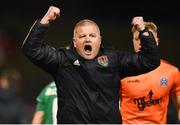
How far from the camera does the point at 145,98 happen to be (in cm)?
892

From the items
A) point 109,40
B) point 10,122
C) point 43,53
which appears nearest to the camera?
point 43,53

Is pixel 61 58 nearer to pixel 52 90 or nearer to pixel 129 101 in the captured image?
pixel 129 101

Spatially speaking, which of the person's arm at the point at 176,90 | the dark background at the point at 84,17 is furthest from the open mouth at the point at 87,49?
the dark background at the point at 84,17

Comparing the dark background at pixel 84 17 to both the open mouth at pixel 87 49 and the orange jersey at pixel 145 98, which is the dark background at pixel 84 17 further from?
the open mouth at pixel 87 49

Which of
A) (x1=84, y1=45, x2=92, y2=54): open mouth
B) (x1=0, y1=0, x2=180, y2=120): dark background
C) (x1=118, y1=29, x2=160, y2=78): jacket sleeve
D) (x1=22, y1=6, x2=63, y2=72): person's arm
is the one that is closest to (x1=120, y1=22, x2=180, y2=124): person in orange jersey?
(x1=118, y1=29, x2=160, y2=78): jacket sleeve

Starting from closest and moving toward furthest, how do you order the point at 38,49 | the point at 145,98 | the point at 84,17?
the point at 38,49 → the point at 145,98 → the point at 84,17

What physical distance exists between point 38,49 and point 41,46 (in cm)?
5

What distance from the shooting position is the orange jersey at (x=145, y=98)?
8930 mm

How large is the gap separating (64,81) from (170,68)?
1.98m

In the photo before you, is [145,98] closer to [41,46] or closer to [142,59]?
[142,59]

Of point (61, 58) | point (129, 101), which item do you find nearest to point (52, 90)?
point (129, 101)

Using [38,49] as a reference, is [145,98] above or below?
below

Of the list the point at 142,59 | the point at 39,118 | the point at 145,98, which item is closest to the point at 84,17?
the point at 39,118

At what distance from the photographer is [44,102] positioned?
389 inches
